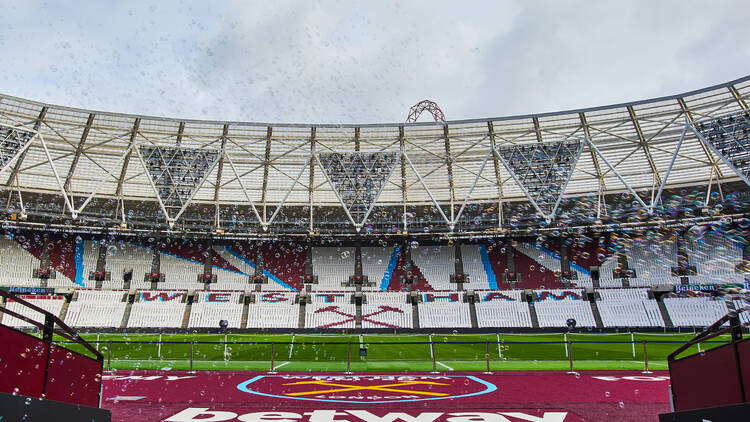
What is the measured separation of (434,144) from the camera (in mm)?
36188

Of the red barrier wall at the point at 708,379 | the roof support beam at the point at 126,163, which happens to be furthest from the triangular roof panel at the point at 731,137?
the roof support beam at the point at 126,163

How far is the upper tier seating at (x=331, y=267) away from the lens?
148 feet

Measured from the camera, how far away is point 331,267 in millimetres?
46312

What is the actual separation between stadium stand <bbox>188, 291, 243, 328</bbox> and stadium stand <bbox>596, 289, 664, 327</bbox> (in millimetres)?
Result: 30839

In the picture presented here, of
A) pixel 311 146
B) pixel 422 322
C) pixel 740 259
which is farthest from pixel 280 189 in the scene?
pixel 740 259

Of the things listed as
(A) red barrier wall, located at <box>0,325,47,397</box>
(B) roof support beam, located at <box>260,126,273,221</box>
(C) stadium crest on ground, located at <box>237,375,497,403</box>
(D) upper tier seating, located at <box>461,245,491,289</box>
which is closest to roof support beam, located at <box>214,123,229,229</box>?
(B) roof support beam, located at <box>260,126,273,221</box>

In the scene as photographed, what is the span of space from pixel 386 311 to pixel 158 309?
19.7m

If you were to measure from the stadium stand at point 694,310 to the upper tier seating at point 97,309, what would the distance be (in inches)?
1778

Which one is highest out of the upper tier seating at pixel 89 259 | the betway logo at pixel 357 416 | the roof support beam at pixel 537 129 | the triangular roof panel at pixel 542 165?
the roof support beam at pixel 537 129

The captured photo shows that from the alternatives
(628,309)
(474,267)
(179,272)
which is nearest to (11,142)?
(179,272)

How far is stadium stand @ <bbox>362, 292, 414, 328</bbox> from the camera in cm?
4000

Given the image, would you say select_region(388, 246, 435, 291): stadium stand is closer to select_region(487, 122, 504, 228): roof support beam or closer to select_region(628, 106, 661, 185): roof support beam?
select_region(487, 122, 504, 228): roof support beam

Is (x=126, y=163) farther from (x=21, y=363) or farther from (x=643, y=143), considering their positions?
(x=643, y=143)

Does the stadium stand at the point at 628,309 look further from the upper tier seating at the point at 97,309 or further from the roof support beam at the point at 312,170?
the upper tier seating at the point at 97,309
